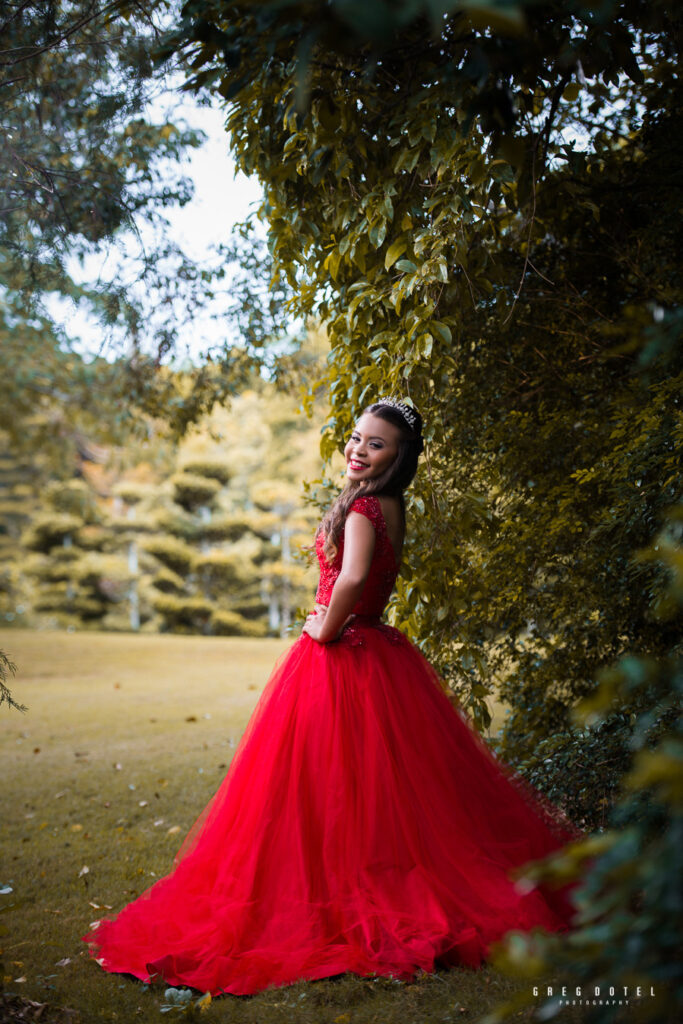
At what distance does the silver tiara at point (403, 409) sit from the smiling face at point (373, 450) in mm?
58

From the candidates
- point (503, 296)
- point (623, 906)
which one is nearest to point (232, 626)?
point (503, 296)

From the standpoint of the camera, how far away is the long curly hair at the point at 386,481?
2.94 metres

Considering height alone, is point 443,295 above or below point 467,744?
above

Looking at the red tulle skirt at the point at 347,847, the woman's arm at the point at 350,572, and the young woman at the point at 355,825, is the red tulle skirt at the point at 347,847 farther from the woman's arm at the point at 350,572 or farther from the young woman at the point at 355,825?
the woman's arm at the point at 350,572

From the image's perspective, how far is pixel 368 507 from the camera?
9.41 ft

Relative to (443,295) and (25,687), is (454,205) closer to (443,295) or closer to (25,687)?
(443,295)

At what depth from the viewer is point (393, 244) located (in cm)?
286

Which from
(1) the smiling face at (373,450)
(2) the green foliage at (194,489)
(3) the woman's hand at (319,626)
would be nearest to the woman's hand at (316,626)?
(3) the woman's hand at (319,626)

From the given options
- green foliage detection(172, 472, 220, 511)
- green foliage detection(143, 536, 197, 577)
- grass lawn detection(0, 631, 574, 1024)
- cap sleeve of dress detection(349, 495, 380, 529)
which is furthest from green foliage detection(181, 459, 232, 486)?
cap sleeve of dress detection(349, 495, 380, 529)

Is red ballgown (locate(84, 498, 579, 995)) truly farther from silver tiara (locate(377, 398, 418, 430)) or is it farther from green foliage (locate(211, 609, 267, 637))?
green foliage (locate(211, 609, 267, 637))

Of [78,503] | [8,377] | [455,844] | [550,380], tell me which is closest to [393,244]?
[550,380]

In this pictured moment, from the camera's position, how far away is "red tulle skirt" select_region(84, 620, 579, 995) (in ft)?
7.73

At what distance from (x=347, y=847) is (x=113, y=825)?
2.46 metres

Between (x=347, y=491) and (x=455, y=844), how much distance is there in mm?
1309
